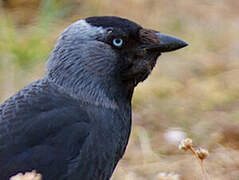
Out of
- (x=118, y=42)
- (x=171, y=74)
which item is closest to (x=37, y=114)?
(x=118, y=42)

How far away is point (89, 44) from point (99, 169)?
770 millimetres

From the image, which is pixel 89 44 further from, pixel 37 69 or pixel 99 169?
pixel 37 69

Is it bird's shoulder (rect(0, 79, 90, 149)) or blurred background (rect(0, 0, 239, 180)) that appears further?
blurred background (rect(0, 0, 239, 180))

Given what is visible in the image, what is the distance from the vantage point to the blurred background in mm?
5188

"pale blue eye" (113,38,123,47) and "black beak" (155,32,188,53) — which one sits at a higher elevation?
"pale blue eye" (113,38,123,47)

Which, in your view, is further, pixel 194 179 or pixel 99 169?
pixel 194 179

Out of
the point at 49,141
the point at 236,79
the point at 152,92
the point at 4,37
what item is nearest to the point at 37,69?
the point at 4,37

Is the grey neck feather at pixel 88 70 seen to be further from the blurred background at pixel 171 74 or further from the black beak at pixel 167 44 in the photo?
the blurred background at pixel 171 74

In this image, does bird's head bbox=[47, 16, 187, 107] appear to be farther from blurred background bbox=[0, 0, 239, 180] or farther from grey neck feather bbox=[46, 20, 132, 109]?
blurred background bbox=[0, 0, 239, 180]

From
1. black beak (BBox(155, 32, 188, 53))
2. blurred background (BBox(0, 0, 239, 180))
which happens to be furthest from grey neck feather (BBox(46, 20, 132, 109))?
blurred background (BBox(0, 0, 239, 180))

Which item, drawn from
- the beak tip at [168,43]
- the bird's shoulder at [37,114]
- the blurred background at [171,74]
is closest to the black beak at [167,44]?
the beak tip at [168,43]

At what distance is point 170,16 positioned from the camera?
24.8ft

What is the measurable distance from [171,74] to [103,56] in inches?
115

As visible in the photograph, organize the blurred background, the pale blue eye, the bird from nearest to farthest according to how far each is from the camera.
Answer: the bird, the pale blue eye, the blurred background
